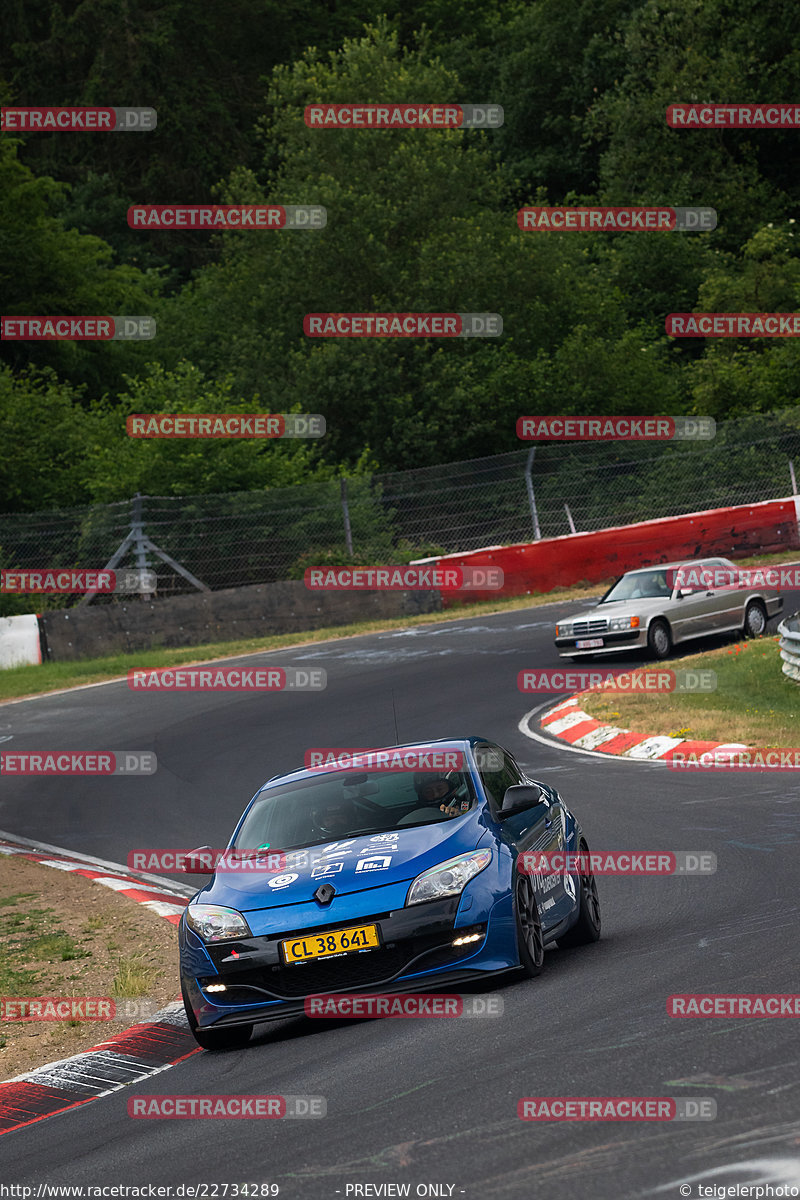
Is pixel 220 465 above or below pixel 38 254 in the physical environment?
below

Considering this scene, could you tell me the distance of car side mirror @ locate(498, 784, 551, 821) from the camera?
7496 millimetres

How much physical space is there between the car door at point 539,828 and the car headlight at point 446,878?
397 mm

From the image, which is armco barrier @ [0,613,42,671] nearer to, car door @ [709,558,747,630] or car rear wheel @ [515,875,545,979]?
car door @ [709,558,747,630]

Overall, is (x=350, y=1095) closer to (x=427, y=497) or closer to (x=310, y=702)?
(x=310, y=702)

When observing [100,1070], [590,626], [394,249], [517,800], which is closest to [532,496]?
[590,626]

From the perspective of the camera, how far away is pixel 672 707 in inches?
648

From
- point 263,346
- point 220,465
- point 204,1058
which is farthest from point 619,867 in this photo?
point 263,346

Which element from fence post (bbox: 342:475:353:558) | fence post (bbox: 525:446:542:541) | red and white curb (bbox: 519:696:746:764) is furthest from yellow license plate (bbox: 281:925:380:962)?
fence post (bbox: 525:446:542:541)

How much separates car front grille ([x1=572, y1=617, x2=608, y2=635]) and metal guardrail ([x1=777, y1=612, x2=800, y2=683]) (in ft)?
11.5

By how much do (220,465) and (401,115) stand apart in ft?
48.6

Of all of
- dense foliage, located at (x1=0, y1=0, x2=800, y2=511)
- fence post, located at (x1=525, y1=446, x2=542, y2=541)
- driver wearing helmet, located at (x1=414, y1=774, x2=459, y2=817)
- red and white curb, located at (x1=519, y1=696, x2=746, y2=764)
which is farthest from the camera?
dense foliage, located at (x1=0, y1=0, x2=800, y2=511)

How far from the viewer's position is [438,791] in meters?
7.77

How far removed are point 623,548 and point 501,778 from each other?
67.4 feet

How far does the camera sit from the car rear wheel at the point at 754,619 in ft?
72.3
